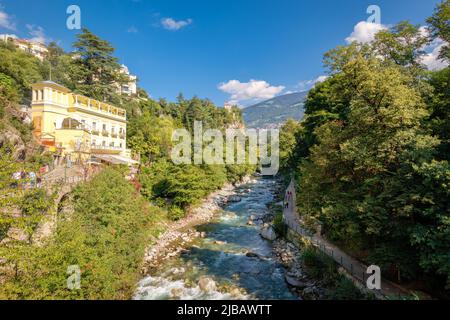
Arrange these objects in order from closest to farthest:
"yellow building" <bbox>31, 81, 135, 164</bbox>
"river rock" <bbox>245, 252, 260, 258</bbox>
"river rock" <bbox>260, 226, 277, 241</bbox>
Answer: "river rock" <bbox>245, 252, 260, 258</bbox>
"river rock" <bbox>260, 226, 277, 241</bbox>
"yellow building" <bbox>31, 81, 135, 164</bbox>

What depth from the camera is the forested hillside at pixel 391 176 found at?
7691mm

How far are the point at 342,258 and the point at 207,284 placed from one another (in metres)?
7.95

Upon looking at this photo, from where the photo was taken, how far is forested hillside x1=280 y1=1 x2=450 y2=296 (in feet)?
25.2

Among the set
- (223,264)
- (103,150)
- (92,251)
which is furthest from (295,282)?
(103,150)

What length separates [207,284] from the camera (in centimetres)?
1305

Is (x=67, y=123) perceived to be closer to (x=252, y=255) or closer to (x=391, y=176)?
(x=252, y=255)

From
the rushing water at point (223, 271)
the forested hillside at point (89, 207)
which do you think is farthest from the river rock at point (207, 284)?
the forested hillside at point (89, 207)

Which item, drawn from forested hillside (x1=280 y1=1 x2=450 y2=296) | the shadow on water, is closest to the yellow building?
the shadow on water

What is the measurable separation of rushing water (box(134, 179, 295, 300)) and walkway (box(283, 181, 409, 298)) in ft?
9.44

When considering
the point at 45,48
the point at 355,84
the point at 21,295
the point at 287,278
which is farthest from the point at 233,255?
the point at 45,48

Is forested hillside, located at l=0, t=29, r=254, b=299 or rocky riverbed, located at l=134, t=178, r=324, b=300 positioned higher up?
forested hillside, located at l=0, t=29, r=254, b=299

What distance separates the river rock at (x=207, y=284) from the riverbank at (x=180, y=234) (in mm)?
3840

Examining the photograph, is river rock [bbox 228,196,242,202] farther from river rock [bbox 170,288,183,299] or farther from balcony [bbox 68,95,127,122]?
river rock [bbox 170,288,183,299]

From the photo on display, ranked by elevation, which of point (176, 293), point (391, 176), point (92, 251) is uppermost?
point (391, 176)
